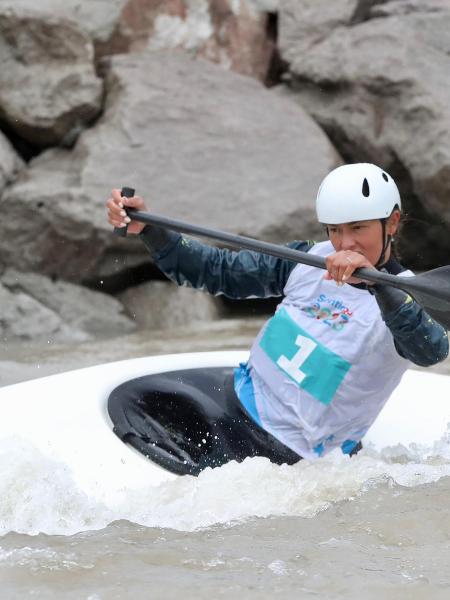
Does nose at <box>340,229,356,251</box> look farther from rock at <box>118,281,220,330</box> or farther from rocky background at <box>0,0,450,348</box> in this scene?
rock at <box>118,281,220,330</box>

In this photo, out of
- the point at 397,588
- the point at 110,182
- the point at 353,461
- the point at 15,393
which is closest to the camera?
the point at 397,588

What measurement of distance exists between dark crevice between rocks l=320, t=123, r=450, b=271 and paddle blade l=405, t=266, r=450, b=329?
13.2 feet

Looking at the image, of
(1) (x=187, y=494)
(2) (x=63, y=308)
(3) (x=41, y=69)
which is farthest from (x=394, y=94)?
(1) (x=187, y=494)

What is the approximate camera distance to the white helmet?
2.32 meters

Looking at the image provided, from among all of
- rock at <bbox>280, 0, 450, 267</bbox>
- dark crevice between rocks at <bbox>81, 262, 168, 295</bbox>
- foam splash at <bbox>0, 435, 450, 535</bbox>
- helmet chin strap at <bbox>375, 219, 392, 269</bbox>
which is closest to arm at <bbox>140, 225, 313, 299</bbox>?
helmet chin strap at <bbox>375, 219, 392, 269</bbox>

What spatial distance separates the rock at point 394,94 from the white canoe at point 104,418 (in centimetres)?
329

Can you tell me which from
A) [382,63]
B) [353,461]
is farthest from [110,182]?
[353,461]

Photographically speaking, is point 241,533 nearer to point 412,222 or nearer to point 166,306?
point 166,306

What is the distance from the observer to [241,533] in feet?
6.93

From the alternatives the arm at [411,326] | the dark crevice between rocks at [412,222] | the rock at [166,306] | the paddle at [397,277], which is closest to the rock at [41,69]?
the rock at [166,306]

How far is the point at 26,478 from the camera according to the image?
7.39 feet

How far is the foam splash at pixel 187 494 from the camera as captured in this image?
2.18 meters

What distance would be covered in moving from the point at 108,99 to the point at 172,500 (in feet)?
14.3

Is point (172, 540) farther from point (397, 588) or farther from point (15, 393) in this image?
A: point (15, 393)
